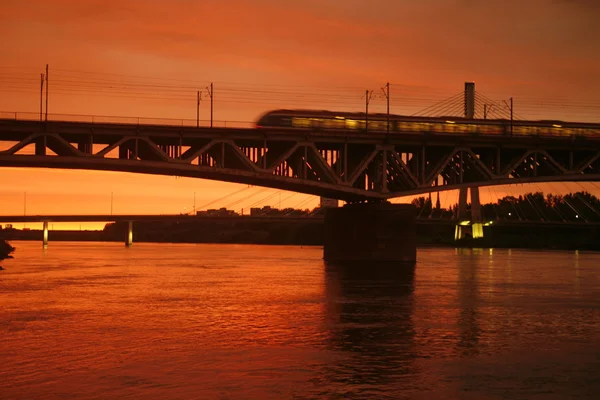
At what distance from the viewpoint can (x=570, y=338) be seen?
30453 millimetres

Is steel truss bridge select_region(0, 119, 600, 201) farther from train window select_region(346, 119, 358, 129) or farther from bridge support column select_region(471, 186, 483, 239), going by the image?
bridge support column select_region(471, 186, 483, 239)

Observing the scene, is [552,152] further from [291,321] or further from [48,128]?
[291,321]

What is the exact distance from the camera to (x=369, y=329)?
107ft

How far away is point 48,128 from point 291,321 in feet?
118

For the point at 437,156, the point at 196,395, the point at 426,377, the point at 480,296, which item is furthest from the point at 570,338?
the point at 437,156

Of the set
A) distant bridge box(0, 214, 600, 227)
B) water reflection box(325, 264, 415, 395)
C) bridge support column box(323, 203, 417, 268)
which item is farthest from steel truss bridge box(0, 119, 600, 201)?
distant bridge box(0, 214, 600, 227)

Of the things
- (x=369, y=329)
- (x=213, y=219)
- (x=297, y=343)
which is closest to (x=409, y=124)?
(x=369, y=329)

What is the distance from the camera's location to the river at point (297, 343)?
831 inches

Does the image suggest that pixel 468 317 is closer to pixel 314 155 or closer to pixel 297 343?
pixel 297 343

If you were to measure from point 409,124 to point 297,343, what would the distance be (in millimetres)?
54276

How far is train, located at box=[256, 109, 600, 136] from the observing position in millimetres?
77312

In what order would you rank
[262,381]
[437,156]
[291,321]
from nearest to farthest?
[262,381] < [291,321] < [437,156]

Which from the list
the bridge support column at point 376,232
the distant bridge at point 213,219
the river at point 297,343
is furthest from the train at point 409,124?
the distant bridge at point 213,219

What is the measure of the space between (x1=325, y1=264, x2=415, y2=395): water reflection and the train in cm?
1850
